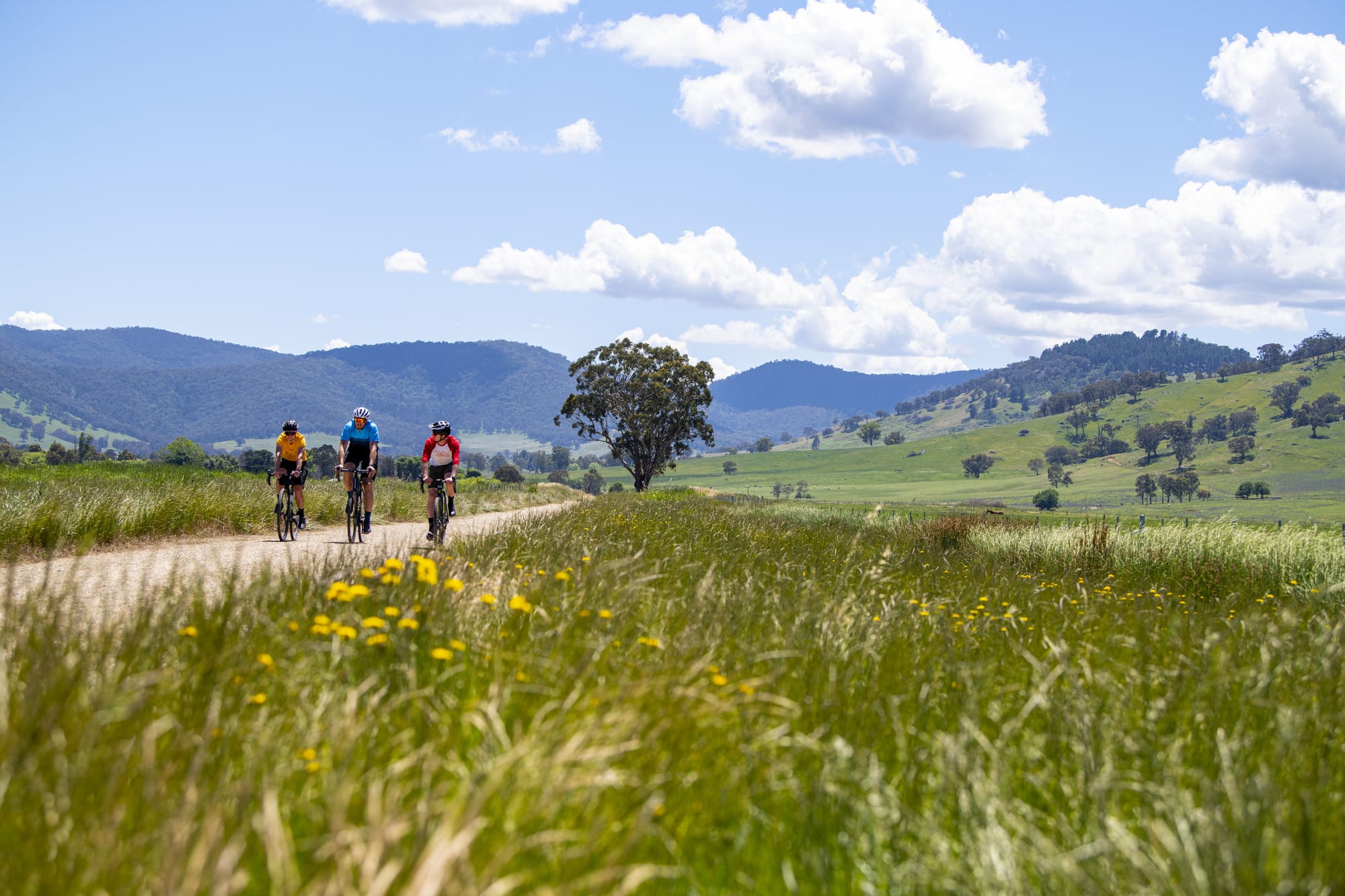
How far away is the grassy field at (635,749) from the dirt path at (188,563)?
39 centimetres

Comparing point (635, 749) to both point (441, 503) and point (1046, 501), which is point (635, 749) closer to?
point (441, 503)

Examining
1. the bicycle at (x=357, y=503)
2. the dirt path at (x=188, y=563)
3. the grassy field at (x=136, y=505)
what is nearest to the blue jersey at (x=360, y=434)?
the bicycle at (x=357, y=503)

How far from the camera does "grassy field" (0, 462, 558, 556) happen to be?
12398 mm

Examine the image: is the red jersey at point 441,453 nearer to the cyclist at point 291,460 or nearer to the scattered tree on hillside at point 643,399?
the cyclist at point 291,460

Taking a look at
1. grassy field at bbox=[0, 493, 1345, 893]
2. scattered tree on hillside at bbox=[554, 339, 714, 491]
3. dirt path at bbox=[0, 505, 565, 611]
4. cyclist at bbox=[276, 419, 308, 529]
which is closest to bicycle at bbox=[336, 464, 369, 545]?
dirt path at bbox=[0, 505, 565, 611]

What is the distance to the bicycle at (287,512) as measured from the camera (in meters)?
16.6

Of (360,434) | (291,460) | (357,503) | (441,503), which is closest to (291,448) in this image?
(291,460)

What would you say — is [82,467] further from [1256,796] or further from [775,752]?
[1256,796]

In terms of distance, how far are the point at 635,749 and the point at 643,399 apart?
249 ft

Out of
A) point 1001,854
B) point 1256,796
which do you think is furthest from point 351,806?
point 1256,796

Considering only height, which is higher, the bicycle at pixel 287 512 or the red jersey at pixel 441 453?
the red jersey at pixel 441 453

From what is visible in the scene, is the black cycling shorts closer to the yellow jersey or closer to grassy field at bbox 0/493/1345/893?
the yellow jersey

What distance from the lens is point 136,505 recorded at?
49.1 feet

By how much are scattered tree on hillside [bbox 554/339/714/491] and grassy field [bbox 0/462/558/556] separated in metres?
49.6
